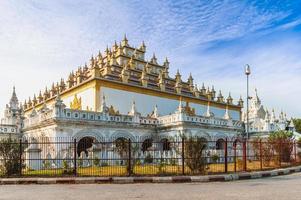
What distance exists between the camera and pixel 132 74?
3531cm

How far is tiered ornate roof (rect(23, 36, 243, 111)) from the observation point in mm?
32719

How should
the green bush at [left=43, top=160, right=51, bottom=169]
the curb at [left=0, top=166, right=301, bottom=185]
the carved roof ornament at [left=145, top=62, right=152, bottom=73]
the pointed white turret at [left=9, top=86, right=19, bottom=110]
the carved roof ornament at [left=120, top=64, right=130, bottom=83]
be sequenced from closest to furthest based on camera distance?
1. the curb at [left=0, top=166, right=301, bottom=185]
2. the green bush at [left=43, top=160, right=51, bottom=169]
3. the carved roof ornament at [left=120, top=64, right=130, bottom=83]
4. the pointed white turret at [left=9, top=86, right=19, bottom=110]
5. the carved roof ornament at [left=145, top=62, right=152, bottom=73]

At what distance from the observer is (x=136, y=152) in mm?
16234

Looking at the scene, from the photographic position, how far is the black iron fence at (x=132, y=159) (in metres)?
15.2

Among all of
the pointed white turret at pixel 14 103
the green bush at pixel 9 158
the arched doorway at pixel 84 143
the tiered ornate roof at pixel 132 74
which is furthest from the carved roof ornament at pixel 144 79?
the green bush at pixel 9 158

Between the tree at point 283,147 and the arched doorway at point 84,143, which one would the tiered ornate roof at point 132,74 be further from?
the tree at point 283,147

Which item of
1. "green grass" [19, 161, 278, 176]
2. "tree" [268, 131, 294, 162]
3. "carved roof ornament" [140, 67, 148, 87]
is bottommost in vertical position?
"green grass" [19, 161, 278, 176]

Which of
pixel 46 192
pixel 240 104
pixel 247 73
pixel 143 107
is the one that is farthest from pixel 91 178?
pixel 240 104

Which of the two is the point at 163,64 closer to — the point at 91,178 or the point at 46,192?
the point at 91,178

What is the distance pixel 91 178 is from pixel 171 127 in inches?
562

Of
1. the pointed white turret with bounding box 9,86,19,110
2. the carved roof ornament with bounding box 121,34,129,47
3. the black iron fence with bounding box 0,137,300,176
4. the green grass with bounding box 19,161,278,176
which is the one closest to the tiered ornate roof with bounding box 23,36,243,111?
the carved roof ornament with bounding box 121,34,129,47

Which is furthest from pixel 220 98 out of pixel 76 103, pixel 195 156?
pixel 195 156

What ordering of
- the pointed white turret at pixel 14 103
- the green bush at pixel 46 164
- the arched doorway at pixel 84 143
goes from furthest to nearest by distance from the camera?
the pointed white turret at pixel 14 103
the arched doorway at pixel 84 143
the green bush at pixel 46 164

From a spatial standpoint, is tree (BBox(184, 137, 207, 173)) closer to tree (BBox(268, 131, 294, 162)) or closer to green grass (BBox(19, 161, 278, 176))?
green grass (BBox(19, 161, 278, 176))
